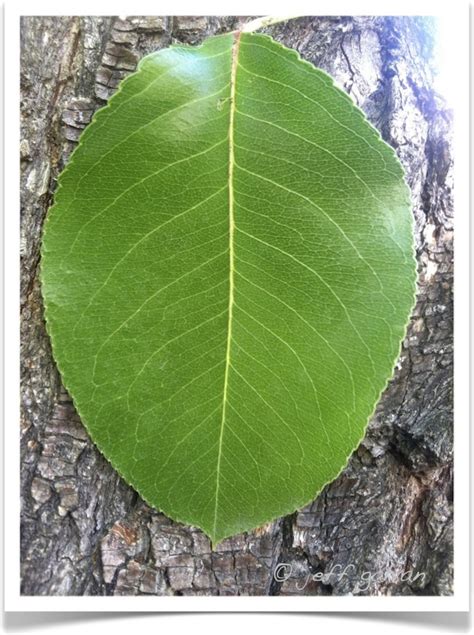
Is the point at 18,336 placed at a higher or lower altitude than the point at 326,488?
higher

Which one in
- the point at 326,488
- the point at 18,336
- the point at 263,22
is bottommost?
the point at 326,488

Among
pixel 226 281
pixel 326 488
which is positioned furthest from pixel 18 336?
pixel 326 488

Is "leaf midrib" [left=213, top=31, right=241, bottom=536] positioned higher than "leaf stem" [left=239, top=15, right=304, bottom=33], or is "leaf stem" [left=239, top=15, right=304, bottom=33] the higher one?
"leaf stem" [left=239, top=15, right=304, bottom=33]

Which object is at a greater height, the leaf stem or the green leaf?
the leaf stem

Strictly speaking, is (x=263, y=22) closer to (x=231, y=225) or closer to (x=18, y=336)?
(x=231, y=225)
